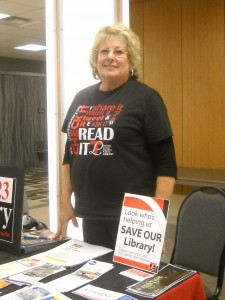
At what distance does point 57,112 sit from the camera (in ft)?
9.45

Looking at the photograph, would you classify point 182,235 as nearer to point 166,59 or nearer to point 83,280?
point 83,280

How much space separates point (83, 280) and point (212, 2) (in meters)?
4.50

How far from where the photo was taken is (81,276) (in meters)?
1.33

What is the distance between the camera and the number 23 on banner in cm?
158

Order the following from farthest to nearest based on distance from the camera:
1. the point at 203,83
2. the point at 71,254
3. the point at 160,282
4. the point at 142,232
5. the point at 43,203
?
the point at 43,203 → the point at 203,83 → the point at 71,254 → the point at 142,232 → the point at 160,282

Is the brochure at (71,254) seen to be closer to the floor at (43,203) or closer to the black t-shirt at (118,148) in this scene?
the black t-shirt at (118,148)

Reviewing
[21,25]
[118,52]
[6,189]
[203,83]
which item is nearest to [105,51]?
[118,52]

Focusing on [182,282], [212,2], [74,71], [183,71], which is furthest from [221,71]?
[182,282]

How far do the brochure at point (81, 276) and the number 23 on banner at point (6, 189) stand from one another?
405 millimetres

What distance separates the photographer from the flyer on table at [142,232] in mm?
1351

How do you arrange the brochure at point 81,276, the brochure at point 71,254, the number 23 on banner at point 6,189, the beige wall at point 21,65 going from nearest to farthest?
the brochure at point 81,276 < the brochure at point 71,254 < the number 23 on banner at point 6,189 < the beige wall at point 21,65

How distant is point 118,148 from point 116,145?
0.01 m

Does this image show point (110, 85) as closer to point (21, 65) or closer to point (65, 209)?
point (65, 209)

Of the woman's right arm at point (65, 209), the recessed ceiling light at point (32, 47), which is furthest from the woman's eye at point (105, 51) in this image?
the recessed ceiling light at point (32, 47)
